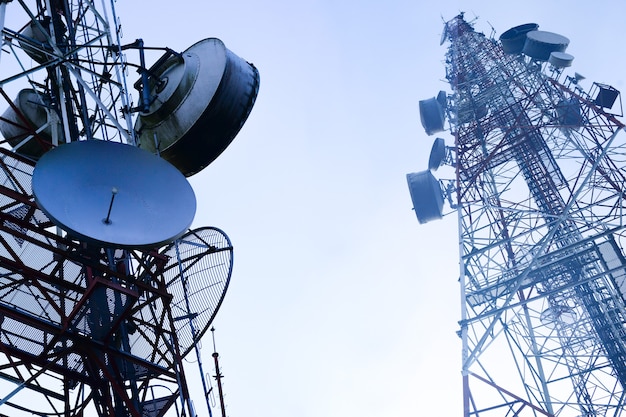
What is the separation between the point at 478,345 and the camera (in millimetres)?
14797

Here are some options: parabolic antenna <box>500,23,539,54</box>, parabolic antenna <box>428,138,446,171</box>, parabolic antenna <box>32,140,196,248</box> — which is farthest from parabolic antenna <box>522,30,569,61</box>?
parabolic antenna <box>32,140,196,248</box>

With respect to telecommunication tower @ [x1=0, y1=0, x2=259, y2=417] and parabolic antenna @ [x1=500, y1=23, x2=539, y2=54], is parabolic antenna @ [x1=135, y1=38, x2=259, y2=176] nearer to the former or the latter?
telecommunication tower @ [x1=0, y1=0, x2=259, y2=417]

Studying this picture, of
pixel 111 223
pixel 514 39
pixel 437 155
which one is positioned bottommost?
pixel 111 223

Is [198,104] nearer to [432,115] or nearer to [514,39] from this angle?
[432,115]

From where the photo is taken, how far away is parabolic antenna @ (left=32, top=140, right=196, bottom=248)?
328 inches

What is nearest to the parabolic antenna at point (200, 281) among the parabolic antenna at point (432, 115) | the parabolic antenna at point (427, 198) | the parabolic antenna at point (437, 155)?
the parabolic antenna at point (427, 198)

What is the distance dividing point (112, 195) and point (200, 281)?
3.74 metres

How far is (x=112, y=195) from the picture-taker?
29.7 feet

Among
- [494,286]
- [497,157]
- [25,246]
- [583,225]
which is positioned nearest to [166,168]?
[25,246]

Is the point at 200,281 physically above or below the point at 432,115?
below

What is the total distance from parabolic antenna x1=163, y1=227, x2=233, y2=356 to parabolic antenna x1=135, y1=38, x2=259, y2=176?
2.03 metres

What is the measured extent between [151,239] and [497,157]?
17.2 m

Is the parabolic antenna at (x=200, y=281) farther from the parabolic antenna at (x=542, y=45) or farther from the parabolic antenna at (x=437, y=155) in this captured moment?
the parabolic antenna at (x=542, y=45)

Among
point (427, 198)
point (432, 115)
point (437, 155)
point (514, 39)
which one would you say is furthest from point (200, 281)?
point (514, 39)
